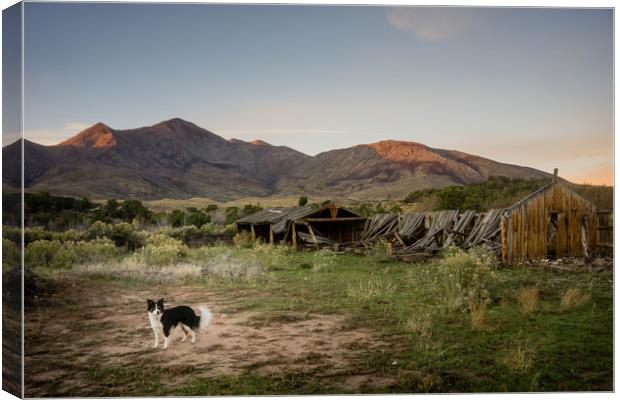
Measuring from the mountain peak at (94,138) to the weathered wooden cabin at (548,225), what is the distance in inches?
245

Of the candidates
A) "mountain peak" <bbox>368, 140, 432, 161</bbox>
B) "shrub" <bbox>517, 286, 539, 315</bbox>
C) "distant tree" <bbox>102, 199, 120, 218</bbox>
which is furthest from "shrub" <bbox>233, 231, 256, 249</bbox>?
"shrub" <bbox>517, 286, 539, 315</bbox>

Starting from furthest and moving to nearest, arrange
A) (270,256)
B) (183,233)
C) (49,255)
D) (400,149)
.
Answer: (270,256), (183,233), (400,149), (49,255)

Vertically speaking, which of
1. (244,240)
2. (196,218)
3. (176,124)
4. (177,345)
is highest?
(176,124)

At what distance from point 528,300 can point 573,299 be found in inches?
20.8

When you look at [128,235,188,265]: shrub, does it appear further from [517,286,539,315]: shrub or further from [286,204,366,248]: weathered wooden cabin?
[517,286,539,315]: shrub

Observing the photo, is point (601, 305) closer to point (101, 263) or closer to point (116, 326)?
point (116, 326)

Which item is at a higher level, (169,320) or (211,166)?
(211,166)

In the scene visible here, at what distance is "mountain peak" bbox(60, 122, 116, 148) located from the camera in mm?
6664

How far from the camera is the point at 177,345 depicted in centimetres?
562

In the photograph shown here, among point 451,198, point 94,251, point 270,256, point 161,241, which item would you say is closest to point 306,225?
point 270,256

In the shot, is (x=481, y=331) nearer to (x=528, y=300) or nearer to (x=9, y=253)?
(x=528, y=300)

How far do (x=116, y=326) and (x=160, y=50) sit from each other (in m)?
3.32

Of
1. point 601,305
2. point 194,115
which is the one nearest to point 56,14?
point 194,115

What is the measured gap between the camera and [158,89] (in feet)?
22.0
